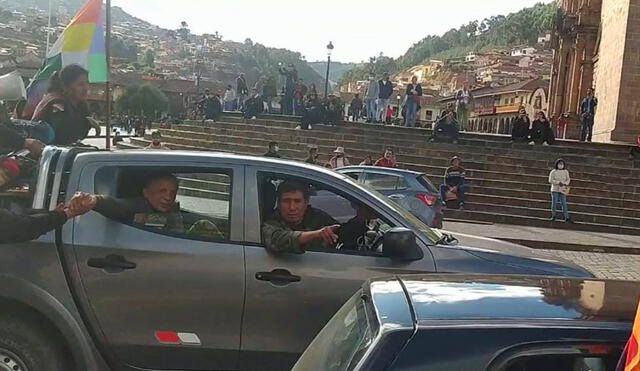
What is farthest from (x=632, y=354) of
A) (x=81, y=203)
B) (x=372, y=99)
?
(x=372, y=99)

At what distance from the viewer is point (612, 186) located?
64.0ft

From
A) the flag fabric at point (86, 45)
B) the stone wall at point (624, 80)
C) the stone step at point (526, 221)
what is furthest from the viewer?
the stone wall at point (624, 80)

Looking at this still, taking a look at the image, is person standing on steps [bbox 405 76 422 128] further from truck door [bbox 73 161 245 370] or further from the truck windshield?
the truck windshield

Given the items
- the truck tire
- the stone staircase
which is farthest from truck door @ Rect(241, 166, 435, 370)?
the stone staircase

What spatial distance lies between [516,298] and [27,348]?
2714 mm

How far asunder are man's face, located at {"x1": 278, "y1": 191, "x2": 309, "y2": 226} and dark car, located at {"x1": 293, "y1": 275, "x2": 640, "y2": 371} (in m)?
1.93

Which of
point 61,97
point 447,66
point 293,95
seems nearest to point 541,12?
point 447,66

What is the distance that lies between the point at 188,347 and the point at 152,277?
0.44 metres

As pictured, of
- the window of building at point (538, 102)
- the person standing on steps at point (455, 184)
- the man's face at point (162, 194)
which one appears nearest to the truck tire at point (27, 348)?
the man's face at point (162, 194)

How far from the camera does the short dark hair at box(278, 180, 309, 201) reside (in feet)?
14.0

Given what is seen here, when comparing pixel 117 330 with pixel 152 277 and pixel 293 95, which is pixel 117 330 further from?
pixel 293 95

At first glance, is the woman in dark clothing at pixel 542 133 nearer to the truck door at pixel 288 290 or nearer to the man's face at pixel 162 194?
the truck door at pixel 288 290

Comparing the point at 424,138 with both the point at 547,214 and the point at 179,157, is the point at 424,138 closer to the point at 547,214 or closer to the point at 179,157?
the point at 547,214

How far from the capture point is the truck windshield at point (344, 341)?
2.01 m
